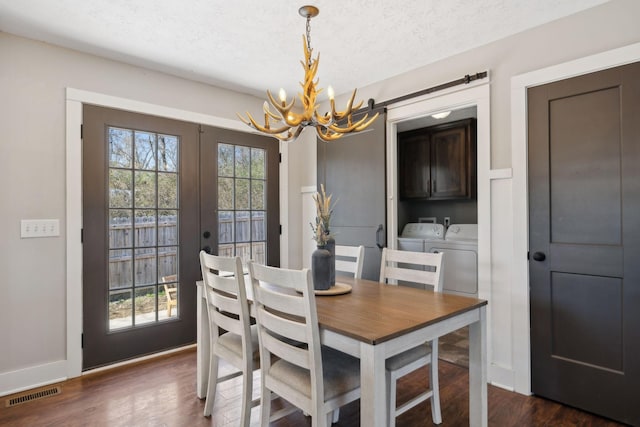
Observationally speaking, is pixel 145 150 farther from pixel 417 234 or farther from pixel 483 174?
pixel 417 234

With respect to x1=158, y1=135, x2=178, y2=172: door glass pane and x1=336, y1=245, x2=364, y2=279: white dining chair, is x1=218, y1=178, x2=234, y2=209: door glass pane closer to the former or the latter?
x1=158, y1=135, x2=178, y2=172: door glass pane

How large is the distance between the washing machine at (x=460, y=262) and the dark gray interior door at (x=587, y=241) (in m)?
1.56

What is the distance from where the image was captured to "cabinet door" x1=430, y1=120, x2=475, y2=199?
4.35 metres

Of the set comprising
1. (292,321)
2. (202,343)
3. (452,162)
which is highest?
(452,162)

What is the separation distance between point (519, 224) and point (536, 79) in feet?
3.16

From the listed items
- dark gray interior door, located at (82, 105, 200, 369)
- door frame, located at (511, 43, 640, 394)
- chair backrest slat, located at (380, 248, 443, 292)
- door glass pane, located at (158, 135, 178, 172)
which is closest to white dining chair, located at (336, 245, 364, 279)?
chair backrest slat, located at (380, 248, 443, 292)

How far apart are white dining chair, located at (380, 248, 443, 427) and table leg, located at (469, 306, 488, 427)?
0.76 ft

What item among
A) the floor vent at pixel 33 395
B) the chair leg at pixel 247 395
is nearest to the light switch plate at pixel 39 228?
the floor vent at pixel 33 395

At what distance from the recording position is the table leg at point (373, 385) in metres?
1.28

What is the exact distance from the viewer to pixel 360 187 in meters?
3.44

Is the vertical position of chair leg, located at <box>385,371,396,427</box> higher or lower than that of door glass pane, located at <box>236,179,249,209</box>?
lower

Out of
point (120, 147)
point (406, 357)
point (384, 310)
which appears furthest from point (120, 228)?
point (406, 357)

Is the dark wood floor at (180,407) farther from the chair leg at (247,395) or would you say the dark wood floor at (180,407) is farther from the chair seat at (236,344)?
the chair seat at (236,344)

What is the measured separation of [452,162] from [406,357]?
3.27 metres
